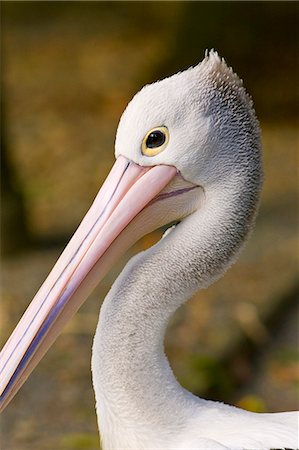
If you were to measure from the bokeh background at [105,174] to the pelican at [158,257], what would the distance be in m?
1.65

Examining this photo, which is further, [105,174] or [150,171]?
[105,174]

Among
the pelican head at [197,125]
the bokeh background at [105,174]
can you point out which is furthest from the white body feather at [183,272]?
the bokeh background at [105,174]

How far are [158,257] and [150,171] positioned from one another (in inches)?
7.9

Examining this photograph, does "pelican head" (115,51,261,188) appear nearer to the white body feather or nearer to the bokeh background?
the white body feather

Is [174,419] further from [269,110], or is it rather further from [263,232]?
[269,110]

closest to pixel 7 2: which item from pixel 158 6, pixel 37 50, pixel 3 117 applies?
pixel 37 50

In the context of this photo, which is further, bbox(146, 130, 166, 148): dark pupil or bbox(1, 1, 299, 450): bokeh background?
bbox(1, 1, 299, 450): bokeh background

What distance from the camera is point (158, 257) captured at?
2.39 m

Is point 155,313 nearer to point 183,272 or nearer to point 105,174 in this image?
point 183,272

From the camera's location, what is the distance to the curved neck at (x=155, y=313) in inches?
92.5

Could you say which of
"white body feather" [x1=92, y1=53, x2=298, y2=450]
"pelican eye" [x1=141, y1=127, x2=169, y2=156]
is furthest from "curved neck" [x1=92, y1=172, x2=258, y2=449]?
"pelican eye" [x1=141, y1=127, x2=169, y2=156]

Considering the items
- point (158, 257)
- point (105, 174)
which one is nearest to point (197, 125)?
point (158, 257)

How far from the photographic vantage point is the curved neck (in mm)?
2350

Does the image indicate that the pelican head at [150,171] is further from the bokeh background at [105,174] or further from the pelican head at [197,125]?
the bokeh background at [105,174]
